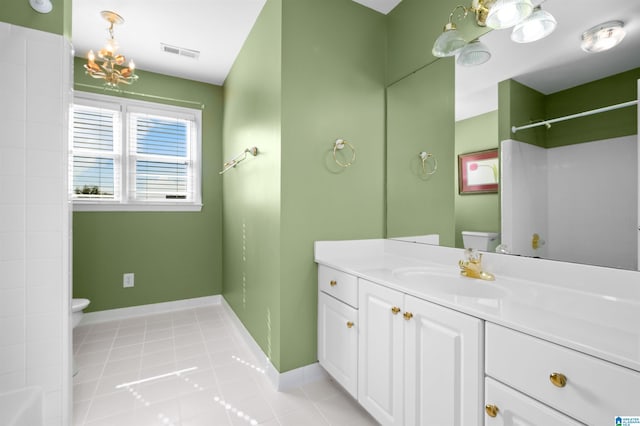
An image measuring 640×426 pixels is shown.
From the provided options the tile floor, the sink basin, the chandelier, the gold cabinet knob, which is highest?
the chandelier

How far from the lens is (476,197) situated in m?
1.61

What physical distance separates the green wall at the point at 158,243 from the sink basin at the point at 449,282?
2.55 m

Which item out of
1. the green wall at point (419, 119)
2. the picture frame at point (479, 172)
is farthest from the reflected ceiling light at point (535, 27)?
the picture frame at point (479, 172)

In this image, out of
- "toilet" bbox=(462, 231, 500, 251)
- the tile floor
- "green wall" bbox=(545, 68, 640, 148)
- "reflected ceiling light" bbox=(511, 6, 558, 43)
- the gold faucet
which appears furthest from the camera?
the tile floor

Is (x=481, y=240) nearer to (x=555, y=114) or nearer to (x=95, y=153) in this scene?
(x=555, y=114)

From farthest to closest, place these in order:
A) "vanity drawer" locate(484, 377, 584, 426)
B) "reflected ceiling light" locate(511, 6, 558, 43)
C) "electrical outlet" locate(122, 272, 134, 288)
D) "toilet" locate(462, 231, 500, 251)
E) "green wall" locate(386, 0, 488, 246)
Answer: "electrical outlet" locate(122, 272, 134, 288) < "green wall" locate(386, 0, 488, 246) < "toilet" locate(462, 231, 500, 251) < "reflected ceiling light" locate(511, 6, 558, 43) < "vanity drawer" locate(484, 377, 584, 426)

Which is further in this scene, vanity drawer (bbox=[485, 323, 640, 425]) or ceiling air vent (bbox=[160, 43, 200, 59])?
ceiling air vent (bbox=[160, 43, 200, 59])

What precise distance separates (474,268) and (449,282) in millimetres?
138

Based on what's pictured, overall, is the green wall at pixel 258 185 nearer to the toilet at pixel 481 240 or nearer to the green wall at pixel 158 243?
the green wall at pixel 158 243

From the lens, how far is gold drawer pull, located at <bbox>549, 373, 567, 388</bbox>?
743 millimetres

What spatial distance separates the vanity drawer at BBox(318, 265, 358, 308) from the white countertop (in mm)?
47

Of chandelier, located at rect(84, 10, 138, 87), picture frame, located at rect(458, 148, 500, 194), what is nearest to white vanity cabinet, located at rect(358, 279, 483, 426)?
picture frame, located at rect(458, 148, 500, 194)

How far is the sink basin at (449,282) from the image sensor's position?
1276 mm

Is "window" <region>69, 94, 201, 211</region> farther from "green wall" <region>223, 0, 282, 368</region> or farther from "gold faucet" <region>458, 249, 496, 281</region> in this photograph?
"gold faucet" <region>458, 249, 496, 281</region>
